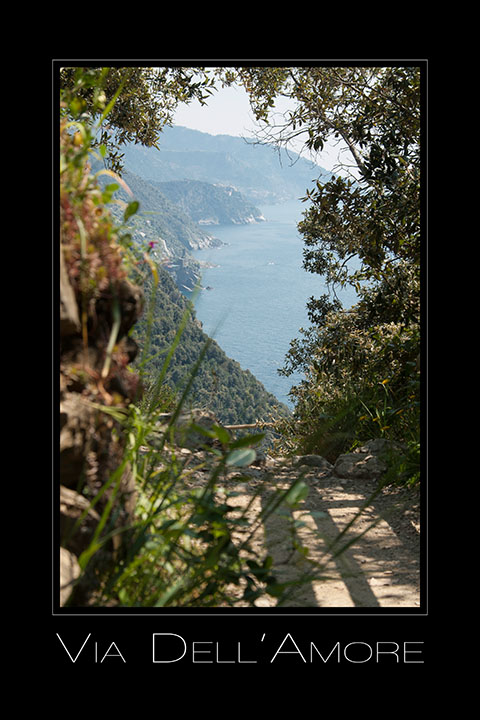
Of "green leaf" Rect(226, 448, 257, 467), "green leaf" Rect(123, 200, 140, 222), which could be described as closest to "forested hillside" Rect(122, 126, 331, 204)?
"green leaf" Rect(123, 200, 140, 222)

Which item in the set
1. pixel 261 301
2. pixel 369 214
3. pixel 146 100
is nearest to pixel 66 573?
pixel 369 214

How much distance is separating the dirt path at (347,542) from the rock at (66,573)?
481 millimetres

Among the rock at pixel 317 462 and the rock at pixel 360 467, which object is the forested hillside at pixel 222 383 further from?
the rock at pixel 360 467

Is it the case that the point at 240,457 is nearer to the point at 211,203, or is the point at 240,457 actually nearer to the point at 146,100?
the point at 146,100

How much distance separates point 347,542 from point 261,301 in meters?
28.6

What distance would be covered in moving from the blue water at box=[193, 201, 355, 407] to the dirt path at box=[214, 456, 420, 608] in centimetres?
1818

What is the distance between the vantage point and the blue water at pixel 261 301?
89.6ft

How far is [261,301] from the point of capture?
30.6 metres

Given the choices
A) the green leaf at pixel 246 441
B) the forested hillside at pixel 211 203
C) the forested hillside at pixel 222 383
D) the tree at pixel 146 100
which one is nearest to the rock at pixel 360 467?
the forested hillside at pixel 222 383

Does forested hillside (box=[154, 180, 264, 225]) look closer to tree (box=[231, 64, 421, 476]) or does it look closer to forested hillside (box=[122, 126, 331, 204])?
forested hillside (box=[122, 126, 331, 204])
